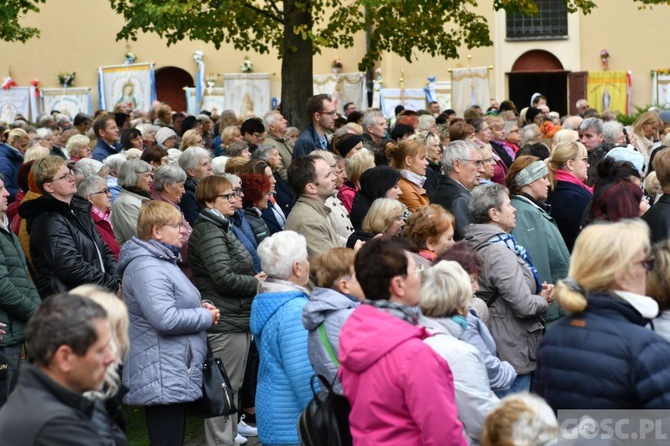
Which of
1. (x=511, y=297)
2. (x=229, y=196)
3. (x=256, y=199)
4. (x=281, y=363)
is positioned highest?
(x=229, y=196)

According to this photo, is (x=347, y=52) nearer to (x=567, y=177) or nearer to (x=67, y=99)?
(x=67, y=99)

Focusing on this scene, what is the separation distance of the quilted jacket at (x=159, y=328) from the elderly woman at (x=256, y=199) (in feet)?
6.94

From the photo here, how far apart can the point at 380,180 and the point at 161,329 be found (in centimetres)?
259

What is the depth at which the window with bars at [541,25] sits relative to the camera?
2948 centimetres

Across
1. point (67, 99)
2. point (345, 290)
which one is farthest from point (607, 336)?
point (67, 99)

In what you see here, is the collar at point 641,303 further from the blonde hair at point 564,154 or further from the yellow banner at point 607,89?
the yellow banner at point 607,89

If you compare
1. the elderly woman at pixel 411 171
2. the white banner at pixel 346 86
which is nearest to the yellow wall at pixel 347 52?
the white banner at pixel 346 86

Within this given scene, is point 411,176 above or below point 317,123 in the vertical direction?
below

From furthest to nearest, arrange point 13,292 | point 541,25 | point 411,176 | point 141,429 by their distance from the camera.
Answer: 1. point 541,25
2. point 411,176
3. point 141,429
4. point 13,292

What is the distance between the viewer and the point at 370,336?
14.8ft

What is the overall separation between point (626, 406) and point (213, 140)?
12.7 m

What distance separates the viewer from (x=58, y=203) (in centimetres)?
770

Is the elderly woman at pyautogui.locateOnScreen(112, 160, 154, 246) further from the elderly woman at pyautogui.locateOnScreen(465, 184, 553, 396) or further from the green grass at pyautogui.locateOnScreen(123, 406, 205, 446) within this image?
the elderly woman at pyautogui.locateOnScreen(465, 184, 553, 396)

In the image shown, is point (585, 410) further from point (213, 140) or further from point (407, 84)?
point (407, 84)
